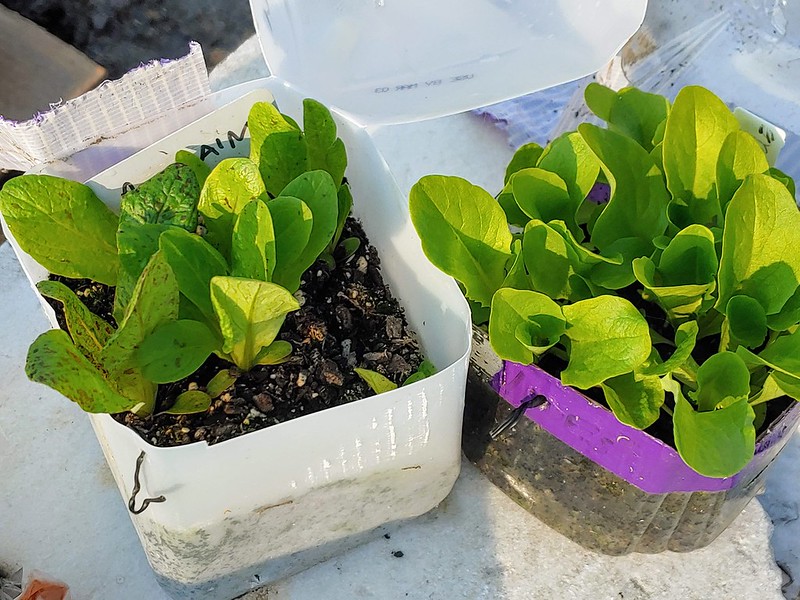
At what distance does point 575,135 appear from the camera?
0.65 metres

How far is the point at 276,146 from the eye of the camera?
661 mm

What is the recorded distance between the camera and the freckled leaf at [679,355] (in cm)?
53

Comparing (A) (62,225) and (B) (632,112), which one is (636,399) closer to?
(B) (632,112)

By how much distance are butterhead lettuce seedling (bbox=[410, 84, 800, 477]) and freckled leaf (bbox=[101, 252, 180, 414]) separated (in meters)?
0.18

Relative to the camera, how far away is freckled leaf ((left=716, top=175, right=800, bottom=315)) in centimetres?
54

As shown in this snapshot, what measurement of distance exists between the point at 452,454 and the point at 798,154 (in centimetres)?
62

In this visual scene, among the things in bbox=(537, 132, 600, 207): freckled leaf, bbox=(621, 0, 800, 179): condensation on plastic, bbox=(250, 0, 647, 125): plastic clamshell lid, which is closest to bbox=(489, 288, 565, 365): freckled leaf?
bbox=(537, 132, 600, 207): freckled leaf

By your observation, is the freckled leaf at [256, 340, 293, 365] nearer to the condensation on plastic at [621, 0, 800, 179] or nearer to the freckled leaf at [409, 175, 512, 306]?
the freckled leaf at [409, 175, 512, 306]

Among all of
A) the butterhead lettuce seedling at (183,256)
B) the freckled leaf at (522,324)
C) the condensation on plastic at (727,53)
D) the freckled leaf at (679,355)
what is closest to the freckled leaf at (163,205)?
the butterhead lettuce seedling at (183,256)

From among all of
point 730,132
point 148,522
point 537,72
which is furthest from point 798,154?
point 148,522

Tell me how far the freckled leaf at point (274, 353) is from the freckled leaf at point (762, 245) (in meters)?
0.32

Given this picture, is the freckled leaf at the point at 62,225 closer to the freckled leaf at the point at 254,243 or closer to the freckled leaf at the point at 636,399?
the freckled leaf at the point at 254,243

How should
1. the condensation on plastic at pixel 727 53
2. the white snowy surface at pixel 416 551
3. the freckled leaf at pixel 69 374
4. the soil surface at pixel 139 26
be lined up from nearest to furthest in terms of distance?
1. the freckled leaf at pixel 69 374
2. the white snowy surface at pixel 416 551
3. the condensation on plastic at pixel 727 53
4. the soil surface at pixel 139 26

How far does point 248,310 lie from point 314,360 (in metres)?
0.13
